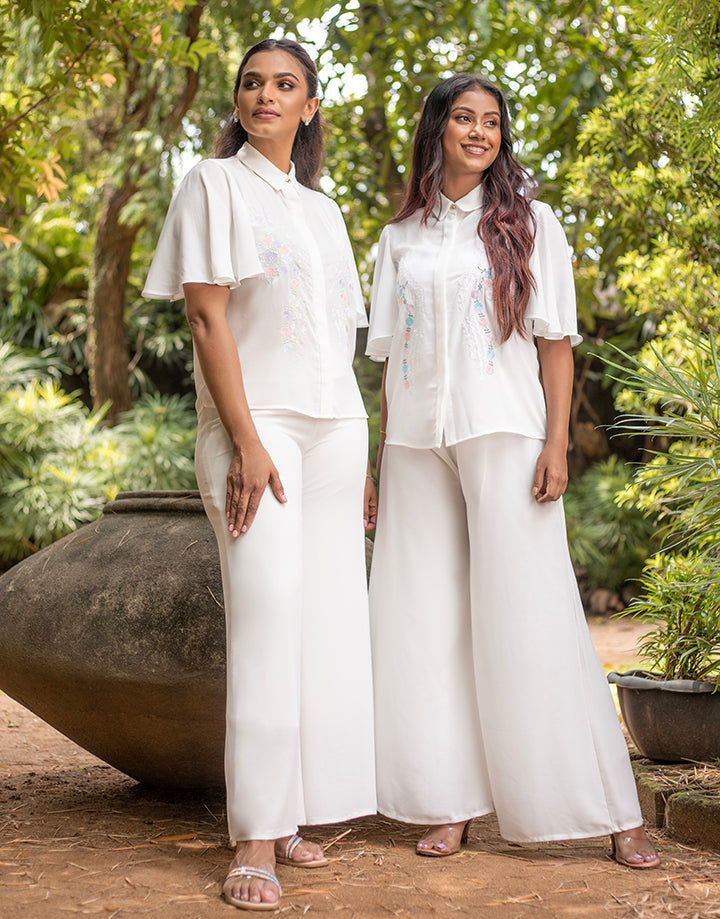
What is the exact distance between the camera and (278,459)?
2.00m

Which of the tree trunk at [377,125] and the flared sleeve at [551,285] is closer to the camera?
the flared sleeve at [551,285]

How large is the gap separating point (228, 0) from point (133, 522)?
5494 mm

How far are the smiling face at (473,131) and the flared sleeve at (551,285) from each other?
0.58ft

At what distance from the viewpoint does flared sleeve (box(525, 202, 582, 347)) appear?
2.21m

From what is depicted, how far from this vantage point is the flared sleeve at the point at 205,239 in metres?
1.97

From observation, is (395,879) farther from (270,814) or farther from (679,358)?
(679,358)

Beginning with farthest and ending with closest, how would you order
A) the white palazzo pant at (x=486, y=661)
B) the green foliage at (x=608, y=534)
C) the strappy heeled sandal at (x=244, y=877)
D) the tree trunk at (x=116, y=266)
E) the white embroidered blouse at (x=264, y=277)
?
the green foliage at (x=608, y=534) → the tree trunk at (x=116, y=266) → the white palazzo pant at (x=486, y=661) → the white embroidered blouse at (x=264, y=277) → the strappy heeled sandal at (x=244, y=877)

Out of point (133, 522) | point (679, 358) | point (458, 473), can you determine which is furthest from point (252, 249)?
point (679, 358)

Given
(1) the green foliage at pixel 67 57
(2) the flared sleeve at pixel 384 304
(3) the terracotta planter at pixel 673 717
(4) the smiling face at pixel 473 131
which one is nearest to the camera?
(4) the smiling face at pixel 473 131

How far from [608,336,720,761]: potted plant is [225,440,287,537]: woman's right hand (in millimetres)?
892

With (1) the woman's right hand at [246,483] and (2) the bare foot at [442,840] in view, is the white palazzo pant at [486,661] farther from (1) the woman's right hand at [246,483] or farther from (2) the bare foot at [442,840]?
(1) the woman's right hand at [246,483]

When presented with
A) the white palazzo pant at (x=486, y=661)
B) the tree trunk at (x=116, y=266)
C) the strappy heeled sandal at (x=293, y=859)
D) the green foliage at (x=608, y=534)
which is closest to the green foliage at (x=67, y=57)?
the white palazzo pant at (x=486, y=661)

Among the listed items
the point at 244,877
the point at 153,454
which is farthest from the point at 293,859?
the point at 153,454

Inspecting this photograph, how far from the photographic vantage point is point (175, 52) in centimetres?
324
